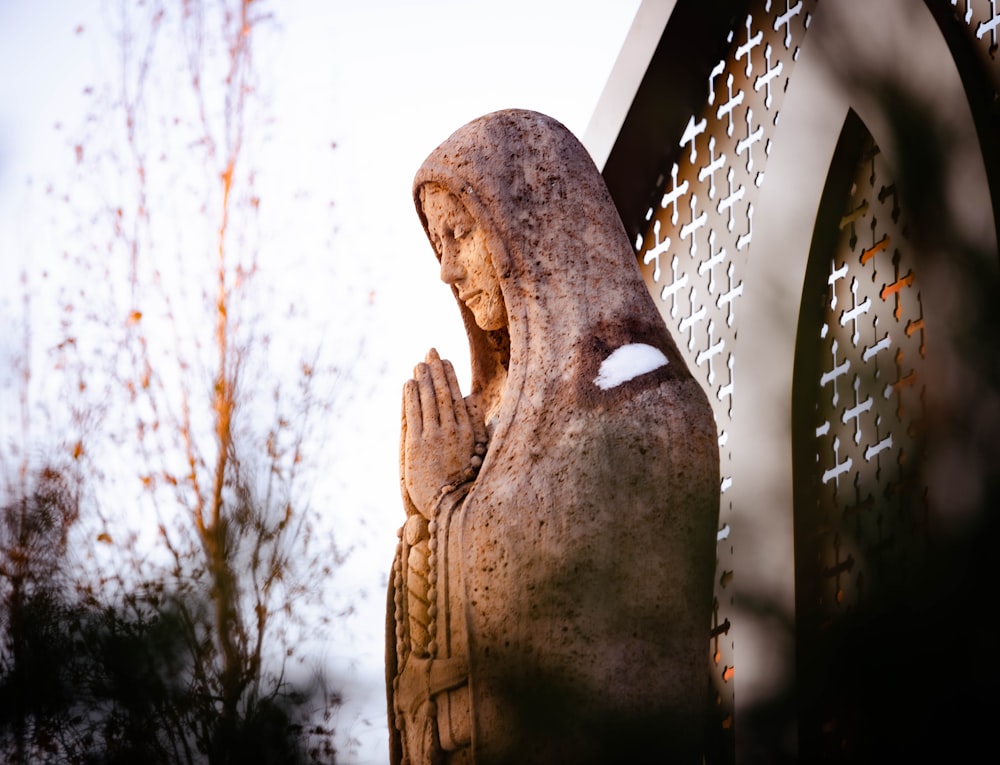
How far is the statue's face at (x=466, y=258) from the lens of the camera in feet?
13.7

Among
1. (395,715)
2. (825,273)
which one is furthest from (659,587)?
(825,273)

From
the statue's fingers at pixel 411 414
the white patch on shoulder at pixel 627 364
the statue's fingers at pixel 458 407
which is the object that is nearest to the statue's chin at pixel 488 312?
the statue's fingers at pixel 458 407

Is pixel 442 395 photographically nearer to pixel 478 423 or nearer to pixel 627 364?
pixel 478 423

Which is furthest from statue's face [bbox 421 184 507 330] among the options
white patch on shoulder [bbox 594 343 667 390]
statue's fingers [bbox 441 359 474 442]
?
white patch on shoulder [bbox 594 343 667 390]

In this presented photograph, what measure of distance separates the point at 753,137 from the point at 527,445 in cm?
267

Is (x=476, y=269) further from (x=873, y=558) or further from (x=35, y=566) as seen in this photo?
(x=873, y=558)

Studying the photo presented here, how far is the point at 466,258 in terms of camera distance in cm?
424

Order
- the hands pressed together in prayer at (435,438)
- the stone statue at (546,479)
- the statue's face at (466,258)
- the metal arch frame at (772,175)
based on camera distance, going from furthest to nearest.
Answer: the statue's face at (466,258) → the hands pressed together in prayer at (435,438) → the stone statue at (546,479) → the metal arch frame at (772,175)

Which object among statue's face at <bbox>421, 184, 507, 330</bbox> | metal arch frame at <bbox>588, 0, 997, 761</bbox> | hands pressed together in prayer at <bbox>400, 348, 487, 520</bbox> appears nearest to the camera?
metal arch frame at <bbox>588, 0, 997, 761</bbox>

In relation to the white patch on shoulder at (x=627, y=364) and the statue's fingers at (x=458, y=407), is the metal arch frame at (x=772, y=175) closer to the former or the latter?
the white patch on shoulder at (x=627, y=364)

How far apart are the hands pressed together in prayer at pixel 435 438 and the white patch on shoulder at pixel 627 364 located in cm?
42

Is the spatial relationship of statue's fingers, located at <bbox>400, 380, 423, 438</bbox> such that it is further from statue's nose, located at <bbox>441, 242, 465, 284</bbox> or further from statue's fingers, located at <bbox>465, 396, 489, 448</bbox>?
statue's nose, located at <bbox>441, 242, 465, 284</bbox>

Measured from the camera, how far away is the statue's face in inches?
165

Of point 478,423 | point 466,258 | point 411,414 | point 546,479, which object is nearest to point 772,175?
point 466,258
